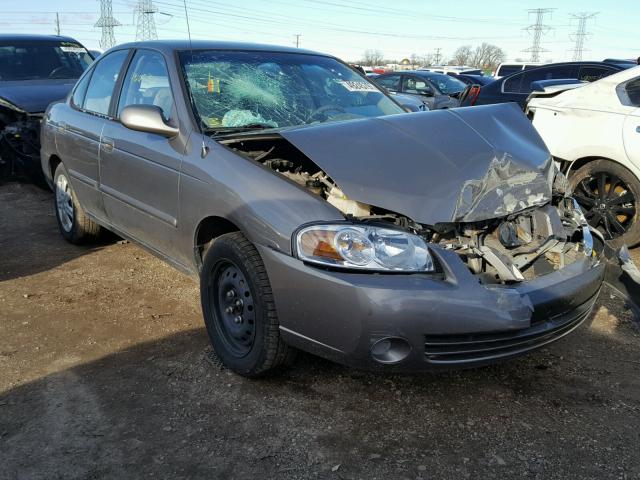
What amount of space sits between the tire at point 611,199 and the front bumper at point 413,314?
2629 mm

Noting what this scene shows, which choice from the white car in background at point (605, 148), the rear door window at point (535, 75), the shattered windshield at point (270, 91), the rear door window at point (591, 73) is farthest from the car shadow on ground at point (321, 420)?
the rear door window at point (591, 73)

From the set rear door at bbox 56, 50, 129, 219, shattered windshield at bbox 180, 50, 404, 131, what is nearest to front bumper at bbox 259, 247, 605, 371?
shattered windshield at bbox 180, 50, 404, 131

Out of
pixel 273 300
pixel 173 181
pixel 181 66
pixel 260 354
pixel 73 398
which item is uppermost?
pixel 181 66

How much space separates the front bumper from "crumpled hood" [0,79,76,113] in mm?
5892

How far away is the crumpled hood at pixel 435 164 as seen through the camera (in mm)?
2648

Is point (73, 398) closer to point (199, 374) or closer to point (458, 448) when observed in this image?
point (199, 374)

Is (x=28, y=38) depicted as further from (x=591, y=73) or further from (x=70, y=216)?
(x=591, y=73)

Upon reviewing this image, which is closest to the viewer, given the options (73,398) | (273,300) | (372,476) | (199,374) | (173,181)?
(372,476)

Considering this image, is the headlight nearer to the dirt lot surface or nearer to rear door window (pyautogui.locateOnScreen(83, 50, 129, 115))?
the dirt lot surface

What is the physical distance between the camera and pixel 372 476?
2.28m

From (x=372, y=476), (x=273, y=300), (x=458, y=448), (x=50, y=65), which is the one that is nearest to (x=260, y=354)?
(x=273, y=300)

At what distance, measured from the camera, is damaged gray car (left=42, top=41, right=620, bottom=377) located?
7.99ft

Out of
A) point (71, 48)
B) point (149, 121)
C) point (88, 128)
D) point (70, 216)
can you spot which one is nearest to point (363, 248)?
point (149, 121)

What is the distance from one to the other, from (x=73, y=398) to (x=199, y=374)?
24.3 inches
